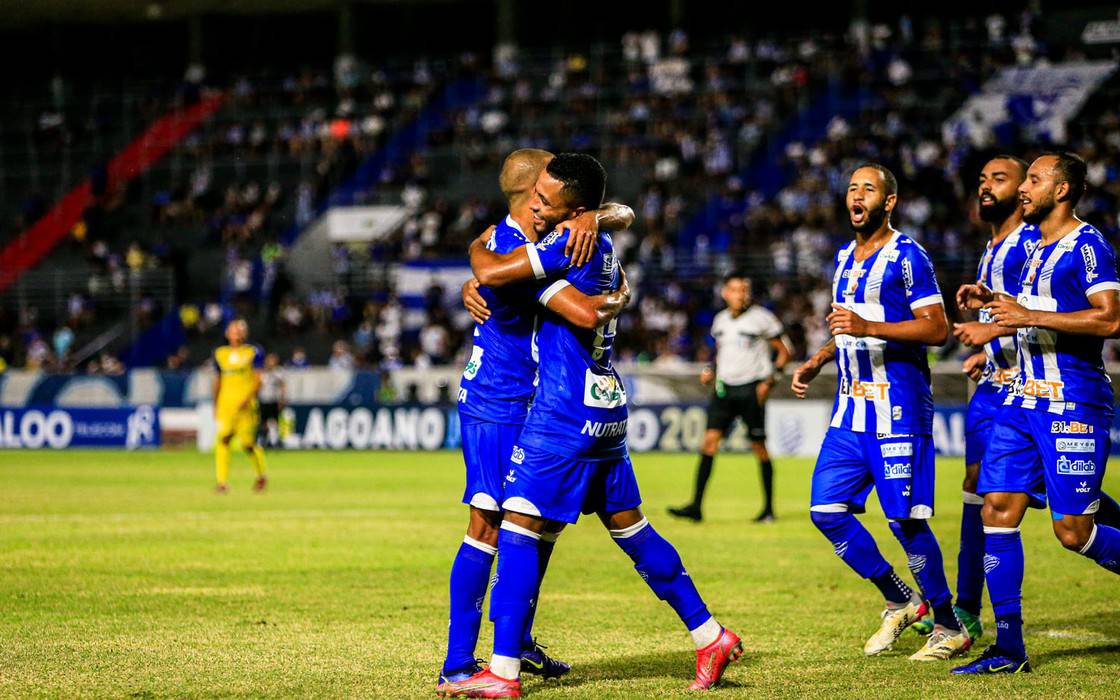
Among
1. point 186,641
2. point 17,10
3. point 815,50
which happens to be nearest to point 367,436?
point 815,50

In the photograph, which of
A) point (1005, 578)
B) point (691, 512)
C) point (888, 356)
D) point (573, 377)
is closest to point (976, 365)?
point (888, 356)

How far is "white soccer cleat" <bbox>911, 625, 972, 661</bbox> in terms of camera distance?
839cm

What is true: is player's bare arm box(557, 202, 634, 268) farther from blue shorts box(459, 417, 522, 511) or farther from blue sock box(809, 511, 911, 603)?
blue sock box(809, 511, 911, 603)

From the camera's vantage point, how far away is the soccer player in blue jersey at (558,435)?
23.2ft

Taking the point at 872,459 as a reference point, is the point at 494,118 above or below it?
above

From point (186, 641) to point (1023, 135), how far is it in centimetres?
3315

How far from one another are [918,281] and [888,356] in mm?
454

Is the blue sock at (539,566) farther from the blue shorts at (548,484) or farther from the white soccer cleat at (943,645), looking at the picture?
the white soccer cleat at (943,645)

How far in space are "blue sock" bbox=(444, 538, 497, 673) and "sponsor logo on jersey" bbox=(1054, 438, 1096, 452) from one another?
2.99m

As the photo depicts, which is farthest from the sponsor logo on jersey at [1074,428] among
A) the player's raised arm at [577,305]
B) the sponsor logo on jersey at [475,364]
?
the sponsor logo on jersey at [475,364]

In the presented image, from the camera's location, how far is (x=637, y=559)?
7387 millimetres

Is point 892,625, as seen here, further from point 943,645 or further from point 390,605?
point 390,605

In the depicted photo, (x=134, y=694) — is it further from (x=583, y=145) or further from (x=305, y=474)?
(x=583, y=145)

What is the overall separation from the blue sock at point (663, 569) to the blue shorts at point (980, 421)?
2368mm
